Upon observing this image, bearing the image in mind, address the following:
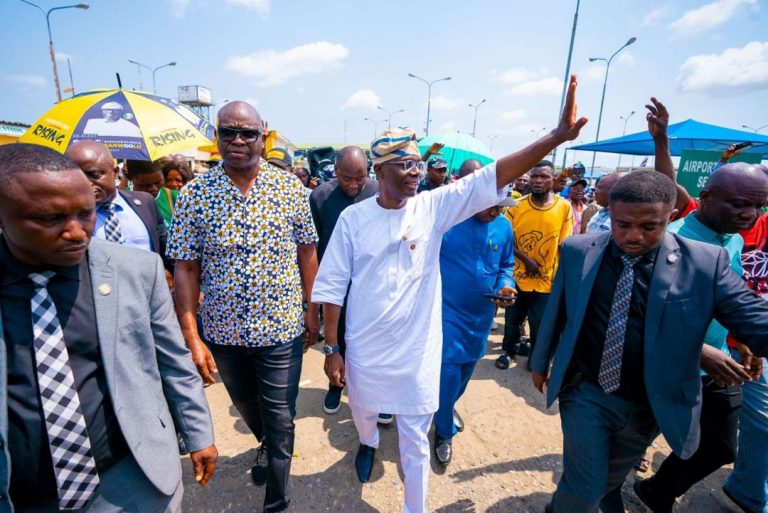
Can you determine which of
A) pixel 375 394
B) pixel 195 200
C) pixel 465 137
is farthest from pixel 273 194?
pixel 465 137

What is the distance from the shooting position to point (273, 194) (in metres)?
2.26

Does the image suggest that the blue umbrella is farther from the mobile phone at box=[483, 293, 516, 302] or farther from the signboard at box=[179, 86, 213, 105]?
the signboard at box=[179, 86, 213, 105]

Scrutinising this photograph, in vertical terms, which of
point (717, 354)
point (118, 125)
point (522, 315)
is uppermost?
point (118, 125)

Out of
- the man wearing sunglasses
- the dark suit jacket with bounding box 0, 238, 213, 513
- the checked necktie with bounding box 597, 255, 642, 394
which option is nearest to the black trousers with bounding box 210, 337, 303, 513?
the man wearing sunglasses

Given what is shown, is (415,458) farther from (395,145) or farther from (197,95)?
(197,95)

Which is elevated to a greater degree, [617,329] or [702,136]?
[702,136]

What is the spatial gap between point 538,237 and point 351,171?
7.19 feet

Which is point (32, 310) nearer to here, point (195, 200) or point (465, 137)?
point (195, 200)

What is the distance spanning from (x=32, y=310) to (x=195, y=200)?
1036 mm

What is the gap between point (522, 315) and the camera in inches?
178

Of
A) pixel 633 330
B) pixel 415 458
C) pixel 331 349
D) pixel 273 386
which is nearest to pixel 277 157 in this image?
pixel 331 349

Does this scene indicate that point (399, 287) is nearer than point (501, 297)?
Yes

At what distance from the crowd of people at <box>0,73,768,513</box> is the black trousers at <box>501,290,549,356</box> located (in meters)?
1.56

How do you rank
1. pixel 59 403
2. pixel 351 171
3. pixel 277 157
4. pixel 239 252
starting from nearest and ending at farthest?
pixel 59 403, pixel 239 252, pixel 351 171, pixel 277 157
